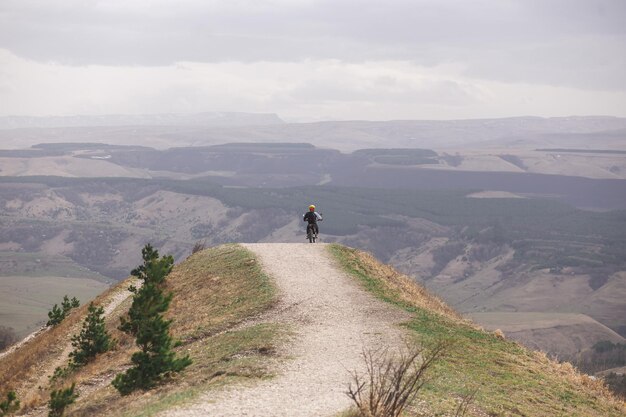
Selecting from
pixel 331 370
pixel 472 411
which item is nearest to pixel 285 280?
pixel 331 370

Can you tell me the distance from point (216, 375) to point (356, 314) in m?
11.6

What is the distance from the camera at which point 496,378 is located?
2855cm

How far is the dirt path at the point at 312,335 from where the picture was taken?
870 inches

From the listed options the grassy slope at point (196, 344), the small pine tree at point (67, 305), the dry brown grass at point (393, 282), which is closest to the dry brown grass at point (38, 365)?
the grassy slope at point (196, 344)

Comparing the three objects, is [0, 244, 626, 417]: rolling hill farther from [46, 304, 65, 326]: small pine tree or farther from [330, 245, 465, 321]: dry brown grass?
[46, 304, 65, 326]: small pine tree

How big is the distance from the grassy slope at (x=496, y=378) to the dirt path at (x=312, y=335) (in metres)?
1.94

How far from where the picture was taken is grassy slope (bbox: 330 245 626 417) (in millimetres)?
25109

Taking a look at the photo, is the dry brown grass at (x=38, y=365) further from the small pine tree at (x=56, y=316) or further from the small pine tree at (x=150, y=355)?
the small pine tree at (x=150, y=355)

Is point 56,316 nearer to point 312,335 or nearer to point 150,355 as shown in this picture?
point 312,335

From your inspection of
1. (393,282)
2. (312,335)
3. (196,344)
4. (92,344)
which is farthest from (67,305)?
(312,335)

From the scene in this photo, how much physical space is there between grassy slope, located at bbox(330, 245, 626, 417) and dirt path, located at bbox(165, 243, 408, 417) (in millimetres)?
1936

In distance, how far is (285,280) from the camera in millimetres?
41969

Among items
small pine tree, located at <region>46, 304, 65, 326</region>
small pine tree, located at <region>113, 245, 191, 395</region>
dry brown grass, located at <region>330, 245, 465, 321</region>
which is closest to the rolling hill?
dry brown grass, located at <region>330, 245, 465, 321</region>

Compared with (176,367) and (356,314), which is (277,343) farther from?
(356,314)
